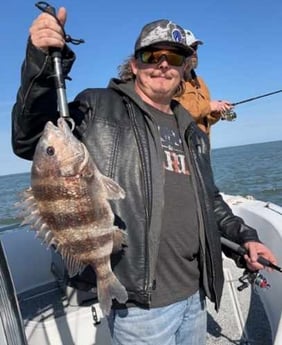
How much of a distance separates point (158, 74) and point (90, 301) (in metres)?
2.05

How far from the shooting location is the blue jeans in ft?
5.52

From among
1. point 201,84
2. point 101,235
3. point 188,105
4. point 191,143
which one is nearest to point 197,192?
point 191,143

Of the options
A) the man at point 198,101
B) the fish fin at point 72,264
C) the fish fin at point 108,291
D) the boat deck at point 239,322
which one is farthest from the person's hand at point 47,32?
the boat deck at point 239,322

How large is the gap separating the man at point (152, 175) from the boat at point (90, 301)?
485 mm

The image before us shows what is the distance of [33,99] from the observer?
143 centimetres

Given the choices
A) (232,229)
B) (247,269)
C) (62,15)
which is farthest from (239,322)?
(62,15)

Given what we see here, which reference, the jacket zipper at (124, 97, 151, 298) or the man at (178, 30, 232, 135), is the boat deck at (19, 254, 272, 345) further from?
the jacket zipper at (124, 97, 151, 298)

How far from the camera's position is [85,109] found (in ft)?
5.65

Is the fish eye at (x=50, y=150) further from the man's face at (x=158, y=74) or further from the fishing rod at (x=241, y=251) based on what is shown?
the fishing rod at (x=241, y=251)

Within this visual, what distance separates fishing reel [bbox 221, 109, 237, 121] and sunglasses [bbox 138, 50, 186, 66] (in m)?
2.36

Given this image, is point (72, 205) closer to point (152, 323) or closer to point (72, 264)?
point (72, 264)

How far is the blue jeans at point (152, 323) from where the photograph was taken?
5.52 feet

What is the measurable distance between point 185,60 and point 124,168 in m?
0.65

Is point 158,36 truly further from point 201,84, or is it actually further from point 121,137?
point 201,84
